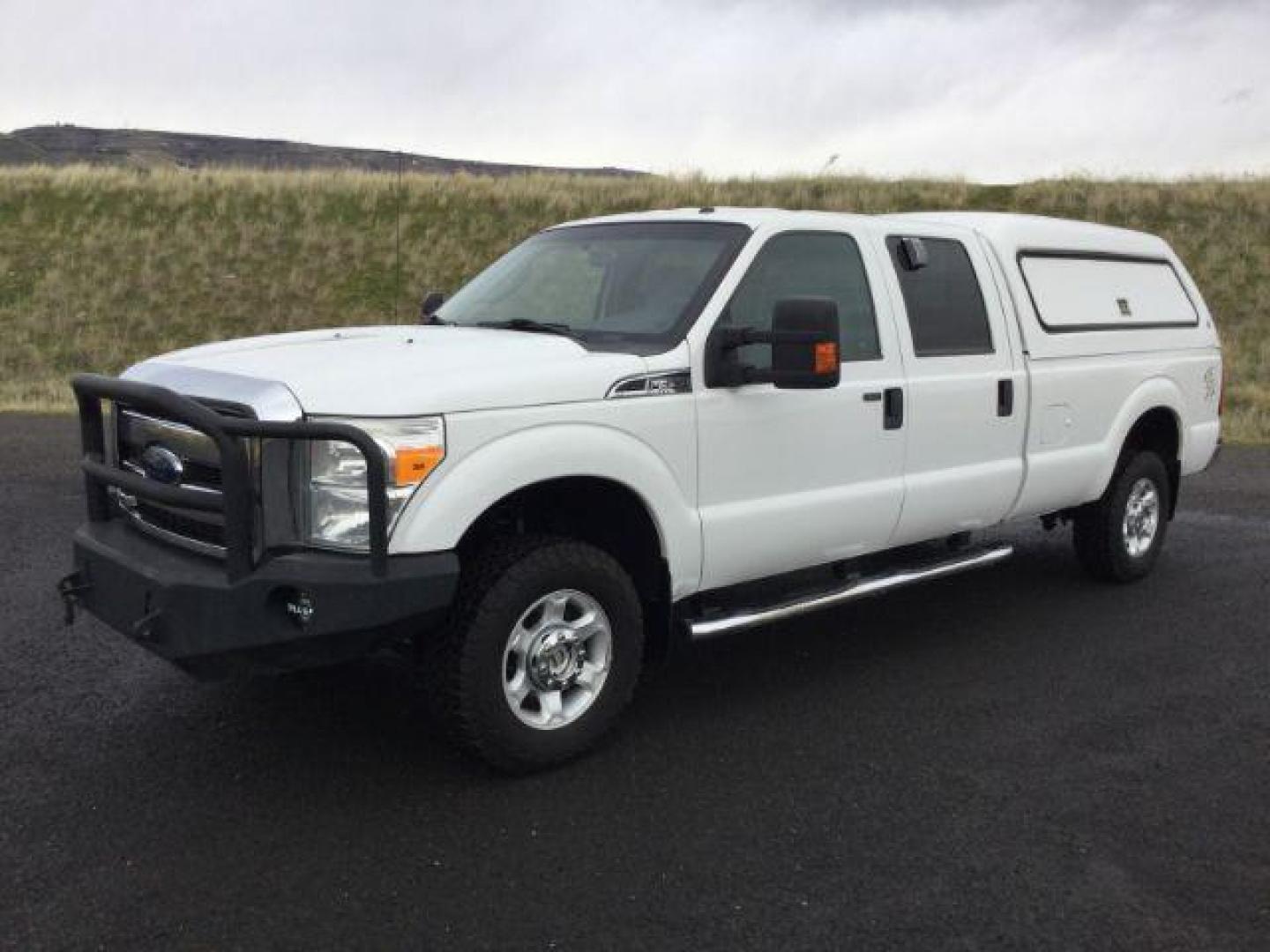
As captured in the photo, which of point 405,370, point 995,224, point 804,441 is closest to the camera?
point 405,370

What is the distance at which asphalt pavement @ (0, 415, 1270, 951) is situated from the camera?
3.18m

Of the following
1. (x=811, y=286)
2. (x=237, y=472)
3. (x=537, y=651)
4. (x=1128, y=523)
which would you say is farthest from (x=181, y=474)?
(x=1128, y=523)

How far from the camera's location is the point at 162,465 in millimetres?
3947

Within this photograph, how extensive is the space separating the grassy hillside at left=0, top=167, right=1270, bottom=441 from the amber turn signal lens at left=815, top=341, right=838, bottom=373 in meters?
22.6

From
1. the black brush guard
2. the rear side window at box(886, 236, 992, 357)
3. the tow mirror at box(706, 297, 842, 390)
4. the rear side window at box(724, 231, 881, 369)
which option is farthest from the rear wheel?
the black brush guard

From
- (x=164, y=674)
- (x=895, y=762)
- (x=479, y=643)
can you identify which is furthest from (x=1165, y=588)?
(x=164, y=674)

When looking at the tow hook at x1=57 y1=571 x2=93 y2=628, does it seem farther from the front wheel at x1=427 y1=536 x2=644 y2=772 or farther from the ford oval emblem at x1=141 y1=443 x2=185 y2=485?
the front wheel at x1=427 y1=536 x2=644 y2=772

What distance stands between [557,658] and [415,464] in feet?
3.13

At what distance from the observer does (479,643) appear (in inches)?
151

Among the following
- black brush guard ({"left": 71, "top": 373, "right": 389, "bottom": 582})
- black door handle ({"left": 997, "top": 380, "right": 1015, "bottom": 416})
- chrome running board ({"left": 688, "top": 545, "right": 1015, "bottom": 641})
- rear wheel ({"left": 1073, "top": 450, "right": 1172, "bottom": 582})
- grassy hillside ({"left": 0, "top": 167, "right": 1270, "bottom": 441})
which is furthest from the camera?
grassy hillside ({"left": 0, "top": 167, "right": 1270, "bottom": 441})

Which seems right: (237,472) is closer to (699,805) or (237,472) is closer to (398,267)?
(699,805)

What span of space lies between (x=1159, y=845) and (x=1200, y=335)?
4641 mm

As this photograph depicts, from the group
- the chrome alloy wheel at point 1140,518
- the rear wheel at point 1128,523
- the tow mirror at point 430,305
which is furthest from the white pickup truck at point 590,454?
the chrome alloy wheel at point 1140,518

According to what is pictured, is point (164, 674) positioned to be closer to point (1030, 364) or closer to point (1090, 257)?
point (1030, 364)
